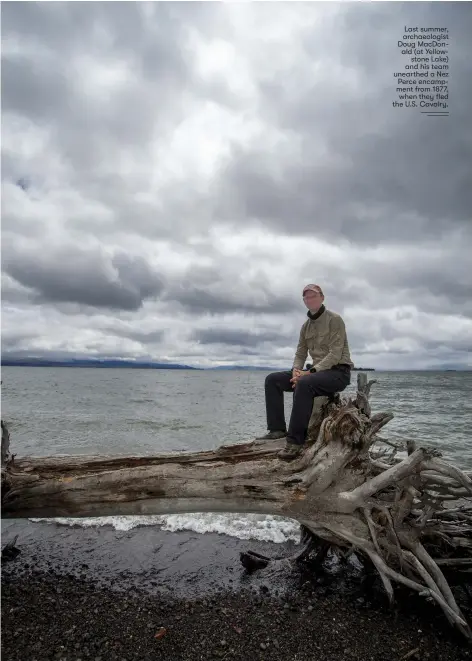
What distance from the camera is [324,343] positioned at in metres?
7.61

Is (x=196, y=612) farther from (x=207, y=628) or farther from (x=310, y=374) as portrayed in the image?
(x=310, y=374)

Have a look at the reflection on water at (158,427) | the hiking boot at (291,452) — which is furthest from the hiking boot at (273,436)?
the reflection on water at (158,427)

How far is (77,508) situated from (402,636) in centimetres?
515

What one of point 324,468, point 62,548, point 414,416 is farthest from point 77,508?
point 414,416

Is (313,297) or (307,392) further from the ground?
(313,297)

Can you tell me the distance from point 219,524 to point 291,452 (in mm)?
4080

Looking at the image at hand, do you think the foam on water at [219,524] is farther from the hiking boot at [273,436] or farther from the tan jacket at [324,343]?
the tan jacket at [324,343]

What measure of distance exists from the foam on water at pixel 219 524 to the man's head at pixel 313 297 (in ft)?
17.7

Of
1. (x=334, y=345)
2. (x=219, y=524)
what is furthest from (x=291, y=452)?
(x=219, y=524)

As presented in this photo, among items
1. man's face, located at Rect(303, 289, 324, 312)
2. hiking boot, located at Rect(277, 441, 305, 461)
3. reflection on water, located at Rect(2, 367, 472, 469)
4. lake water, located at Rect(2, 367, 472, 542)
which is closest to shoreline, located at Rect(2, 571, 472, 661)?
hiking boot, located at Rect(277, 441, 305, 461)

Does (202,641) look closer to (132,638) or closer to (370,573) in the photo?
(132,638)

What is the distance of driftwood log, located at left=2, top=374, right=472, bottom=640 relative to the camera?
19.5 feet

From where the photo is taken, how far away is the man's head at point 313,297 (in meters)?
7.38

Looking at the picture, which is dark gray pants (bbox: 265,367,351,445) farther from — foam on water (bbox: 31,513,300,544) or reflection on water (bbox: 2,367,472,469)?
reflection on water (bbox: 2,367,472,469)
